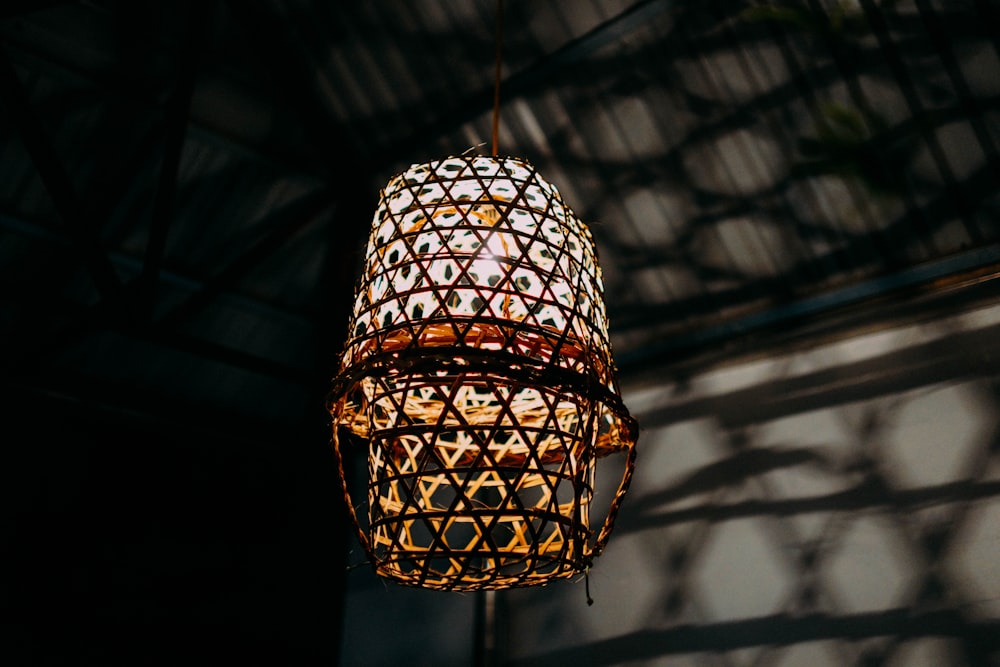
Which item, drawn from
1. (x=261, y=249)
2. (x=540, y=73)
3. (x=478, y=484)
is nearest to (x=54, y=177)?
(x=261, y=249)

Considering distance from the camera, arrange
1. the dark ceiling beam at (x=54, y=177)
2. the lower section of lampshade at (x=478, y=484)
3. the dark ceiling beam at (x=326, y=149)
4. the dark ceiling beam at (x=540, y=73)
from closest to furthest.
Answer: the lower section of lampshade at (x=478, y=484), the dark ceiling beam at (x=54, y=177), the dark ceiling beam at (x=540, y=73), the dark ceiling beam at (x=326, y=149)

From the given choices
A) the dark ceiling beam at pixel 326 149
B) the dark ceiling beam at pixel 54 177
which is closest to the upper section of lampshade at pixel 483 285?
the dark ceiling beam at pixel 54 177

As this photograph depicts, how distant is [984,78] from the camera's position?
3.13 metres

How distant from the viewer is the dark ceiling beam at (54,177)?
3344 millimetres

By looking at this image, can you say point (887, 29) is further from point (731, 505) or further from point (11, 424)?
point (11, 424)

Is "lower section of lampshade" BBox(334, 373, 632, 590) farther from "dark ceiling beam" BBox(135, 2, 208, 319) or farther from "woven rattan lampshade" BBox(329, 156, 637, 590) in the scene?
"dark ceiling beam" BBox(135, 2, 208, 319)

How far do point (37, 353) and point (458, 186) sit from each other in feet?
12.2

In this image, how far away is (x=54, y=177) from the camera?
353 cm

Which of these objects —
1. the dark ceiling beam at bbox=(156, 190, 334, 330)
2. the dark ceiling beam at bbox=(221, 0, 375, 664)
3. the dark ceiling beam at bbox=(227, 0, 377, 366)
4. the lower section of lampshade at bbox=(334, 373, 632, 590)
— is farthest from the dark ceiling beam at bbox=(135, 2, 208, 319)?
the lower section of lampshade at bbox=(334, 373, 632, 590)

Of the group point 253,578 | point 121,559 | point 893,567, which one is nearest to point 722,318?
point 893,567

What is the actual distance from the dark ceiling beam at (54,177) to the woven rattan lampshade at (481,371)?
8.01ft

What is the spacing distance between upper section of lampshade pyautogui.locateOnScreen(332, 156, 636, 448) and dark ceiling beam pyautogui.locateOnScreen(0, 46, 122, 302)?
96.1 inches

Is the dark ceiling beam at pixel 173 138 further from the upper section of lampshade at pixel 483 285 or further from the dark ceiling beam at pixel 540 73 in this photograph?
the upper section of lampshade at pixel 483 285

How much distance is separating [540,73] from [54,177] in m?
2.21
